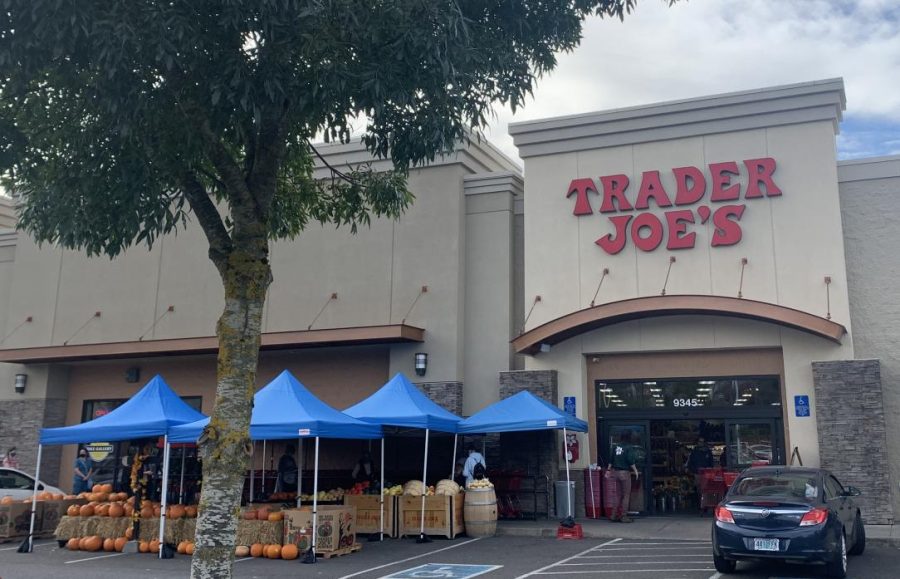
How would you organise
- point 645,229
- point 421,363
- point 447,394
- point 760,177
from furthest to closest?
point 421,363, point 447,394, point 645,229, point 760,177

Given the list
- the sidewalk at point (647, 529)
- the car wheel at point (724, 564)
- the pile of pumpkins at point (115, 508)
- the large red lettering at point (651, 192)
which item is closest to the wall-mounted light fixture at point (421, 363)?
the sidewalk at point (647, 529)

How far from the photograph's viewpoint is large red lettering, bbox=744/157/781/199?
18.0 meters

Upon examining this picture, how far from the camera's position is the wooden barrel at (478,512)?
16.3 metres

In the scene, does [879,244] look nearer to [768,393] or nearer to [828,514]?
[768,393]

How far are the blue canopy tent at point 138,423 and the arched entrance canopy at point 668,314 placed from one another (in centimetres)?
750

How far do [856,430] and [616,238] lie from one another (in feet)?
20.8

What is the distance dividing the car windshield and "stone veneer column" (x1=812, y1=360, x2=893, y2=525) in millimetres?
5087

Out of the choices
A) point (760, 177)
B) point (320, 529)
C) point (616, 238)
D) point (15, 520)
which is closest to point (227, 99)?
point (320, 529)

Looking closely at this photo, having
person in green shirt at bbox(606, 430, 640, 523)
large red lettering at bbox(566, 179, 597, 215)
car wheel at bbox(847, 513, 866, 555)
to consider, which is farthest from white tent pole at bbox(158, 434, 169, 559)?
car wheel at bbox(847, 513, 866, 555)

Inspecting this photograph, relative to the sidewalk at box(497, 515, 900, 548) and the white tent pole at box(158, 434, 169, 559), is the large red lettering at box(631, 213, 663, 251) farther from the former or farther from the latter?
the white tent pole at box(158, 434, 169, 559)

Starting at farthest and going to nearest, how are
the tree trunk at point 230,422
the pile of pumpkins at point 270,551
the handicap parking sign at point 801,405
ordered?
the handicap parking sign at point 801,405 → the pile of pumpkins at point 270,551 → the tree trunk at point 230,422

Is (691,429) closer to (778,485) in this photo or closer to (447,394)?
(447,394)

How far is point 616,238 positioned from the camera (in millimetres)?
19234

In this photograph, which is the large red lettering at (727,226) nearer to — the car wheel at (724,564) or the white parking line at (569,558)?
the white parking line at (569,558)
